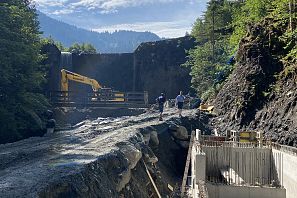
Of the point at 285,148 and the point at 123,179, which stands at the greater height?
the point at 285,148

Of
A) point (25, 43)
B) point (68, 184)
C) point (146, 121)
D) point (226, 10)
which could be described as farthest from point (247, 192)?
point (226, 10)

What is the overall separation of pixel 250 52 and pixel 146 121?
8750mm

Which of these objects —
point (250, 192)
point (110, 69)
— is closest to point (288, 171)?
point (250, 192)

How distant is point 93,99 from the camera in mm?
40375

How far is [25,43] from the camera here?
27.6 metres

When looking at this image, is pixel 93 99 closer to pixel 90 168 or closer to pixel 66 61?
pixel 66 61

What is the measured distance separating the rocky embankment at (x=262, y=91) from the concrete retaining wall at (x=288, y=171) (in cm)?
321

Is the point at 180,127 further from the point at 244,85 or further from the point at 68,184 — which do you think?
the point at 68,184

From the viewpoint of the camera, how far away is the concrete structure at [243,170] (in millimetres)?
15961

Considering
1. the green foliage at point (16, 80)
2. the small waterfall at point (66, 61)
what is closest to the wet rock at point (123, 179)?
the green foliage at point (16, 80)

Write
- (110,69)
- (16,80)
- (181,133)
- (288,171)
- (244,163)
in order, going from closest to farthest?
(288,171) < (244,163) < (181,133) < (16,80) < (110,69)

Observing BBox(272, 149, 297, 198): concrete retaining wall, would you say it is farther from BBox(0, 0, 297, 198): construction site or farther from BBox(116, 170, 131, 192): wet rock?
BBox(116, 170, 131, 192): wet rock

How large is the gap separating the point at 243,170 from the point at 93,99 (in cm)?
2402

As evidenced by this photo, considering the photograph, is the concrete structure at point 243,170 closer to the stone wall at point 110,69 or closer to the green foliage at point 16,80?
the green foliage at point 16,80
